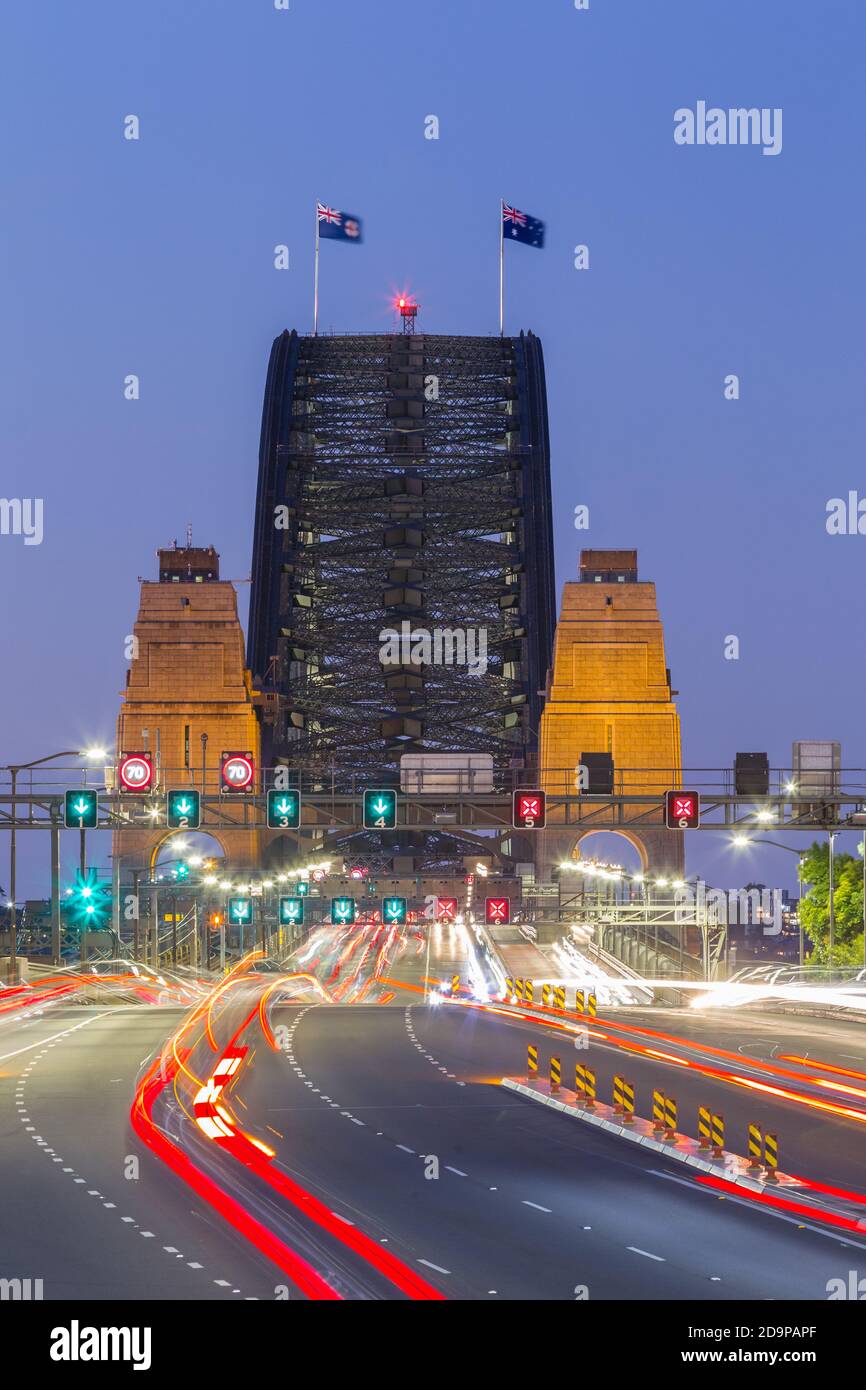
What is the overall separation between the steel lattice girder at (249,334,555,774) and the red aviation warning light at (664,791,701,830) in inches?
4383

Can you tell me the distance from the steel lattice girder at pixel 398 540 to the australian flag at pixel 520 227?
33.0 meters

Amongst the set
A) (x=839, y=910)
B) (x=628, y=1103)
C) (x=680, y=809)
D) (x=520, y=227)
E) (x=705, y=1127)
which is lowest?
(x=839, y=910)

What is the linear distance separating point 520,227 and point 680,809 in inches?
3648

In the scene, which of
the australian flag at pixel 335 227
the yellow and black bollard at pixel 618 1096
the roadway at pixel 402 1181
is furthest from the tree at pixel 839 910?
the yellow and black bollard at pixel 618 1096

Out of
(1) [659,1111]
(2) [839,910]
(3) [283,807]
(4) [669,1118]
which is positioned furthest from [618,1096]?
(2) [839,910]

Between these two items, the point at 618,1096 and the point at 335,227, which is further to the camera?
the point at 335,227

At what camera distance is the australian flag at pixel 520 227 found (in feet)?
495

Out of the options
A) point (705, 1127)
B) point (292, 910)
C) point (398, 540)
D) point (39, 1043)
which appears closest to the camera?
point (705, 1127)

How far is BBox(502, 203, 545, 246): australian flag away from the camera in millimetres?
151000

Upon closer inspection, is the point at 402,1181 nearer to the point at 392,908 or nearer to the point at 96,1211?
the point at 96,1211

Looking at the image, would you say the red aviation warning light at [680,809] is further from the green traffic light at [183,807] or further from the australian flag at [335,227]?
the australian flag at [335,227]

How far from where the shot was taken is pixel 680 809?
225 ft
